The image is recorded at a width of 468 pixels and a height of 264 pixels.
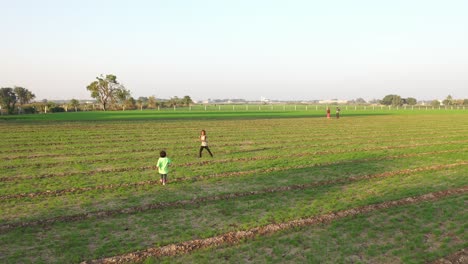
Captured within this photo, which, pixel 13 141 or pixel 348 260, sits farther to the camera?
pixel 13 141

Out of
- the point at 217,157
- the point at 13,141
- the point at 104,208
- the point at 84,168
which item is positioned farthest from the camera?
the point at 13,141

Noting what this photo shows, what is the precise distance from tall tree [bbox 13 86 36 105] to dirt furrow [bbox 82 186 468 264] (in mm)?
108233

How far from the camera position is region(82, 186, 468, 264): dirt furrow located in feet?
22.6

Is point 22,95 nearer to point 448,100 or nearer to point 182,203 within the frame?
point 182,203

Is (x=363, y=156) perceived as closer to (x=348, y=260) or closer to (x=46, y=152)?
(x=348, y=260)

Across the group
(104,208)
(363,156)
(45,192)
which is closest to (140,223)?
(104,208)

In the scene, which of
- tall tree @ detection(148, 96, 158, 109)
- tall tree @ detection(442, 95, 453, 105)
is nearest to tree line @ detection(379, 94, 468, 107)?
tall tree @ detection(442, 95, 453, 105)

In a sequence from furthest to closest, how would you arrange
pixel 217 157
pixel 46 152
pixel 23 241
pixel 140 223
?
pixel 46 152 → pixel 217 157 → pixel 140 223 → pixel 23 241

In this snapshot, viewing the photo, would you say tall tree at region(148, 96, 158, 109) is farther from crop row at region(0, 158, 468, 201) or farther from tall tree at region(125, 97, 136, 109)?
crop row at region(0, 158, 468, 201)

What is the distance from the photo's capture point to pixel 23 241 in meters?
7.55

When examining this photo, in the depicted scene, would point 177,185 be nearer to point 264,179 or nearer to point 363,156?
point 264,179

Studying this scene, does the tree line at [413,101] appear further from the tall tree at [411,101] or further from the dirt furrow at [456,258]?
the dirt furrow at [456,258]

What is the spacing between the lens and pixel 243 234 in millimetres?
7961

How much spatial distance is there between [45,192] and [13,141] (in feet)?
50.0
